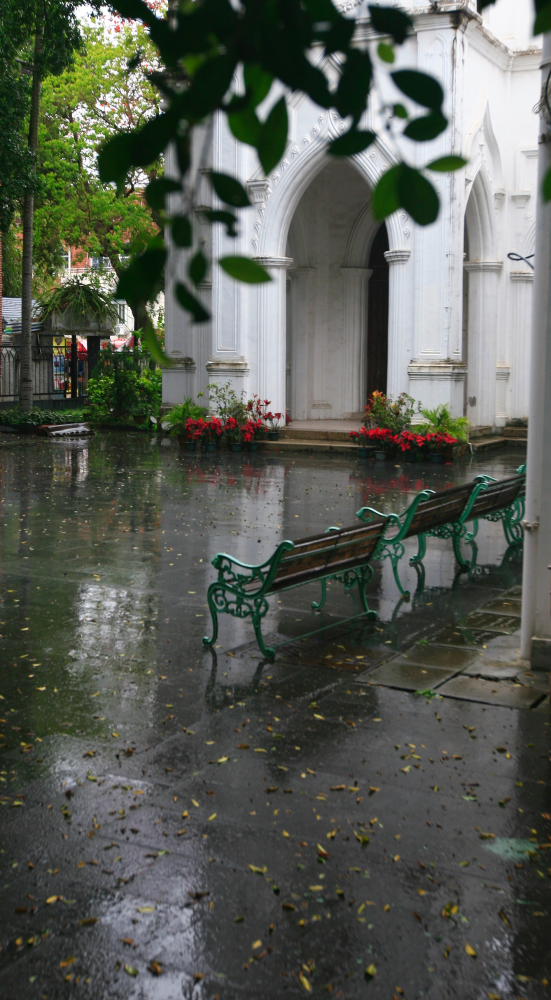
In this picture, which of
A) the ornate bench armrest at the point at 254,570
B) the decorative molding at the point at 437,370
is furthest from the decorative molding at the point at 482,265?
the ornate bench armrest at the point at 254,570

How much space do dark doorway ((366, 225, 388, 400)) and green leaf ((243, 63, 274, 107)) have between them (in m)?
24.2

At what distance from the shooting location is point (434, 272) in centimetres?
2091

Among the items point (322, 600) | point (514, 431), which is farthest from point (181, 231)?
point (514, 431)

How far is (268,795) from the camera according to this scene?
4898 mm

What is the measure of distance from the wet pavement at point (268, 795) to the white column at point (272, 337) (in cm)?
1326

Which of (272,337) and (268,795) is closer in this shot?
(268,795)

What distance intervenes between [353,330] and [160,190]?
24.0 meters

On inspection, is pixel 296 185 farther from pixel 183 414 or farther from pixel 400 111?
pixel 400 111

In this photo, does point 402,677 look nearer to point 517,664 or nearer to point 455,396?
point 517,664

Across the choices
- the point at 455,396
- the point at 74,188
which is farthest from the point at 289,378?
the point at 74,188

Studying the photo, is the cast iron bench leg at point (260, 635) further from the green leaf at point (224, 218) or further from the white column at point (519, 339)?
the white column at point (519, 339)

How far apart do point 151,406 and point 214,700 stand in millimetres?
21256

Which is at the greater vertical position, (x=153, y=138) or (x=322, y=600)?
(x=153, y=138)

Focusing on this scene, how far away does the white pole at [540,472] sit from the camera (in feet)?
21.9
